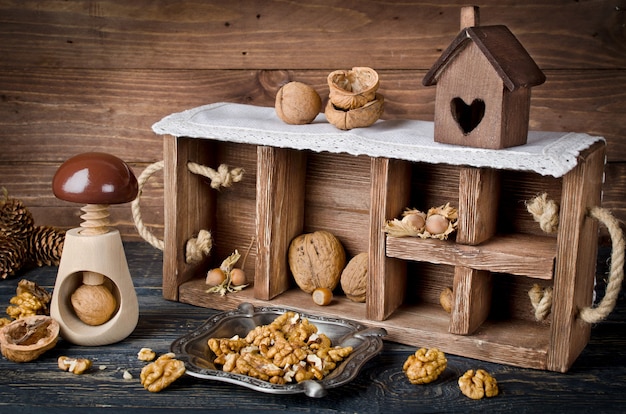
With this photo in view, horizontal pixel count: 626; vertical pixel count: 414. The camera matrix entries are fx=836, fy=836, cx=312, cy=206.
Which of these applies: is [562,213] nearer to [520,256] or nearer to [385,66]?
[520,256]

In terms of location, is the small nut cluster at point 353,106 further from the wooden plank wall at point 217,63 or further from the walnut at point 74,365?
the walnut at point 74,365

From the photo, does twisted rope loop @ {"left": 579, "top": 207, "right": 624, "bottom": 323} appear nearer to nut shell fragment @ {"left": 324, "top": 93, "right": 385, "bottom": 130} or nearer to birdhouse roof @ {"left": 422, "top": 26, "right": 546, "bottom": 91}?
birdhouse roof @ {"left": 422, "top": 26, "right": 546, "bottom": 91}

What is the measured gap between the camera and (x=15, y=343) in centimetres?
133

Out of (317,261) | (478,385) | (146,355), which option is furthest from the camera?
(317,261)

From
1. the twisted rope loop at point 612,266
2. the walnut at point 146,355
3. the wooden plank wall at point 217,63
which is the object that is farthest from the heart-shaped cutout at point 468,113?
the walnut at point 146,355

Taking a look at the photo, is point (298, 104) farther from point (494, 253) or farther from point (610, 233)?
point (610, 233)

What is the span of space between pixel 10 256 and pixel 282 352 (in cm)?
75

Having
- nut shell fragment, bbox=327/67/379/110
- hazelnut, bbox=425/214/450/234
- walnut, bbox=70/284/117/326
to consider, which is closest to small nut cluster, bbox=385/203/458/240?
hazelnut, bbox=425/214/450/234

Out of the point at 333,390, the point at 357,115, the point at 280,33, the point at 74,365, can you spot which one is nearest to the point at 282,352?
the point at 333,390

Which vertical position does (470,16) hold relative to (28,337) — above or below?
above

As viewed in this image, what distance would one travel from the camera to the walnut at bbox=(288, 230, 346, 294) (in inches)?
61.0

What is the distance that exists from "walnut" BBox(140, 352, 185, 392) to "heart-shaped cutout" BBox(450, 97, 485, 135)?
1.92ft

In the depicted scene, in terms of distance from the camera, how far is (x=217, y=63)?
1.97 m

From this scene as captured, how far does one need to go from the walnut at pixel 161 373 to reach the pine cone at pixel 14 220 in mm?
692
